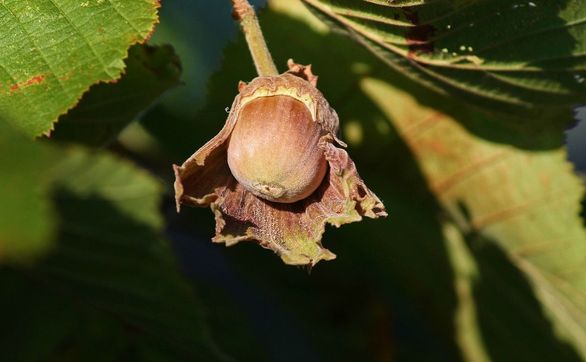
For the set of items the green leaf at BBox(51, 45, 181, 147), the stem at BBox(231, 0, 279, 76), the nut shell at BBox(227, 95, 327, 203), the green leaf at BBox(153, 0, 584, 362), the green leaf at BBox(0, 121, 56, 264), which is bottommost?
the green leaf at BBox(153, 0, 584, 362)

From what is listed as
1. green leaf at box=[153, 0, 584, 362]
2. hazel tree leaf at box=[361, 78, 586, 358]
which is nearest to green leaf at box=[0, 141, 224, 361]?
green leaf at box=[153, 0, 584, 362]

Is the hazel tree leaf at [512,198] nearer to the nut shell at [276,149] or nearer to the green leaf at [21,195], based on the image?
the nut shell at [276,149]

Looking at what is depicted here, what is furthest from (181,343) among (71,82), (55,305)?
(71,82)

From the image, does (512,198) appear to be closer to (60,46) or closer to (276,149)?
(276,149)

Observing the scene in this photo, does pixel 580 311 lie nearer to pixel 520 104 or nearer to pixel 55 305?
pixel 520 104

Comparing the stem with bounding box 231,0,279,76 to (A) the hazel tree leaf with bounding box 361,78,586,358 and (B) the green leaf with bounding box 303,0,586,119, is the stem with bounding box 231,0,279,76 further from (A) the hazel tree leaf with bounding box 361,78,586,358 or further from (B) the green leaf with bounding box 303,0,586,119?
(A) the hazel tree leaf with bounding box 361,78,586,358

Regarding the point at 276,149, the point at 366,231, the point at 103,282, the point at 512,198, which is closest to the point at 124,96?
the point at 276,149
